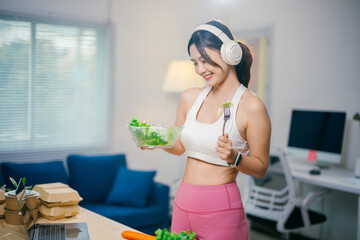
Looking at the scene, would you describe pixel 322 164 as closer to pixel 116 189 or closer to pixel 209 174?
pixel 116 189

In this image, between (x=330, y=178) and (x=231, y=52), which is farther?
(x=330, y=178)

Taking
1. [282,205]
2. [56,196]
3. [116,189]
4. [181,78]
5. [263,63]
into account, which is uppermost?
[263,63]

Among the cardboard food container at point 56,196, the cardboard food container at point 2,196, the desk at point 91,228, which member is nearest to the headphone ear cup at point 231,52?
the desk at point 91,228

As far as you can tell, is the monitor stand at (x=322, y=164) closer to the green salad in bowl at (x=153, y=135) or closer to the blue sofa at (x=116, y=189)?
the blue sofa at (x=116, y=189)

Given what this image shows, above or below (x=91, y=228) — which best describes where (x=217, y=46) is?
above

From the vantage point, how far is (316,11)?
371 cm

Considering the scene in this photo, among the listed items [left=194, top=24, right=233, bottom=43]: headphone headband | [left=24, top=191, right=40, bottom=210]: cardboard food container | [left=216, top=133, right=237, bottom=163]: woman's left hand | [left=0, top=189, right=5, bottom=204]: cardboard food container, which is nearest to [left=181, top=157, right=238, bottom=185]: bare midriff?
[left=216, top=133, right=237, bottom=163]: woman's left hand

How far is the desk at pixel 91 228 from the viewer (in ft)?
4.50

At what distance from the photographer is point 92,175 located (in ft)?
11.5

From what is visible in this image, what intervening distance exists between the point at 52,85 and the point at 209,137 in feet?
8.43

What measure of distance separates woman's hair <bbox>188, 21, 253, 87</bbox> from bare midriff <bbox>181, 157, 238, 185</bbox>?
1.30 ft

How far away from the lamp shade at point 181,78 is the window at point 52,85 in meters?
0.69

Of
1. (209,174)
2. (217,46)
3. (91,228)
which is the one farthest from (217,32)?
(91,228)

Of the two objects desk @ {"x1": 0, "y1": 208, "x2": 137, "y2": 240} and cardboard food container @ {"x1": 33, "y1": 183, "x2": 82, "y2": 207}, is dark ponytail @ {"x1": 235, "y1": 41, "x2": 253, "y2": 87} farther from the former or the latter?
cardboard food container @ {"x1": 33, "y1": 183, "x2": 82, "y2": 207}
